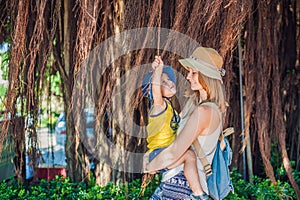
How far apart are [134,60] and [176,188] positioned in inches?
32.6

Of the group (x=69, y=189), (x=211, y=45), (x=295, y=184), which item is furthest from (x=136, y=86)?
(x=295, y=184)

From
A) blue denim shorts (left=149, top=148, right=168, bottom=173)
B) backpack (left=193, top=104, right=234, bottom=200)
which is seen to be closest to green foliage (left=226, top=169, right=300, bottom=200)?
backpack (left=193, top=104, right=234, bottom=200)

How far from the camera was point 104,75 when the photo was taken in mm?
2045

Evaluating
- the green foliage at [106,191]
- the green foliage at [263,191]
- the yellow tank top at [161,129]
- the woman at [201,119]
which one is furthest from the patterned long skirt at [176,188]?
the green foliage at [263,191]

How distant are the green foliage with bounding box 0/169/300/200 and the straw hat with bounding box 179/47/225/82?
2.90ft

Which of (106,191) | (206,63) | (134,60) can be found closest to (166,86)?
(206,63)

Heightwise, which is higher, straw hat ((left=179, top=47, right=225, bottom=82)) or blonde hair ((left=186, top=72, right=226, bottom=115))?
straw hat ((left=179, top=47, right=225, bottom=82))

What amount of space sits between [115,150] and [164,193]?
899 millimetres

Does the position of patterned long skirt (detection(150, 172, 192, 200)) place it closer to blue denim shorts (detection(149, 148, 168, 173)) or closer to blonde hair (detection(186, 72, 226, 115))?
blue denim shorts (detection(149, 148, 168, 173))

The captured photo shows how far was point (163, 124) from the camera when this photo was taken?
1.25m

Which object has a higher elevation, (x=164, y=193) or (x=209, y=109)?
(x=209, y=109)

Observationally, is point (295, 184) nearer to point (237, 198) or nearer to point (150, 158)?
point (237, 198)

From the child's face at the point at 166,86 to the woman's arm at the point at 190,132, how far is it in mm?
111

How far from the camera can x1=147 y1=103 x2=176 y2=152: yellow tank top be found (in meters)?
1.25
